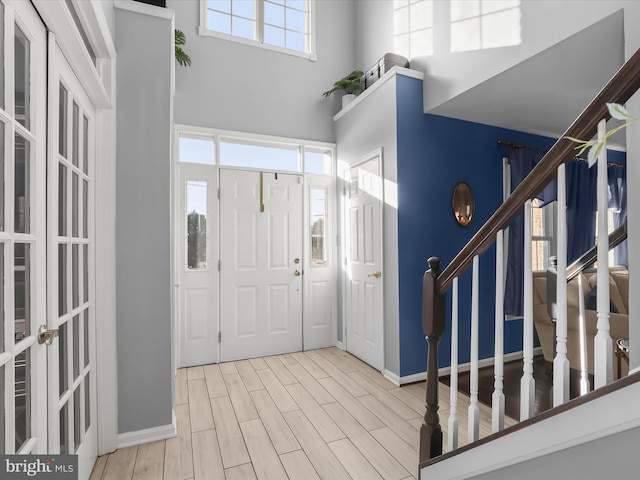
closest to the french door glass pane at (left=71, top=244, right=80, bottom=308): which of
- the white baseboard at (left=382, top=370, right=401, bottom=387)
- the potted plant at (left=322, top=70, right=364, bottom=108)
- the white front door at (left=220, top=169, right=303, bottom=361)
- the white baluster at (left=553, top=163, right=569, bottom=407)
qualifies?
the white front door at (left=220, top=169, right=303, bottom=361)

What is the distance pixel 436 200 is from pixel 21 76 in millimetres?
2937

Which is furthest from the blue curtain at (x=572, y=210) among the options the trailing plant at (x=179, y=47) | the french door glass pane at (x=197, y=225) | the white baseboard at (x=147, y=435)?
the trailing plant at (x=179, y=47)

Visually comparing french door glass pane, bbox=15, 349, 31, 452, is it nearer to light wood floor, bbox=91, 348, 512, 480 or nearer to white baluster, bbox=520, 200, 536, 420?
light wood floor, bbox=91, 348, 512, 480

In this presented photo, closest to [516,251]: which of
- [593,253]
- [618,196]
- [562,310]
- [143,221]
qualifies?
[593,253]

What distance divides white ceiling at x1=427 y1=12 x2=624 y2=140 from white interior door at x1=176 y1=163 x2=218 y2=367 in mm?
2376

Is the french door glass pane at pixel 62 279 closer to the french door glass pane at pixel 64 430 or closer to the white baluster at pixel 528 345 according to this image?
the french door glass pane at pixel 64 430

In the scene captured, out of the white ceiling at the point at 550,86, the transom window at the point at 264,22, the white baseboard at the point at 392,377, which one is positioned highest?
the transom window at the point at 264,22

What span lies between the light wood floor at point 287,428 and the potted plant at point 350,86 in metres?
2.88

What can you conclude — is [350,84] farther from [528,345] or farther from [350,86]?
[528,345]

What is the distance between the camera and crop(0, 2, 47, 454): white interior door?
3.32ft

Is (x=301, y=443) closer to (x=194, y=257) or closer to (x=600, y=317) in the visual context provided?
(x=600, y=317)

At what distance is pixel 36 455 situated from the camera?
1141mm

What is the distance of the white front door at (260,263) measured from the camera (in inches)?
143

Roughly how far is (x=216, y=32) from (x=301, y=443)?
3.89 m
